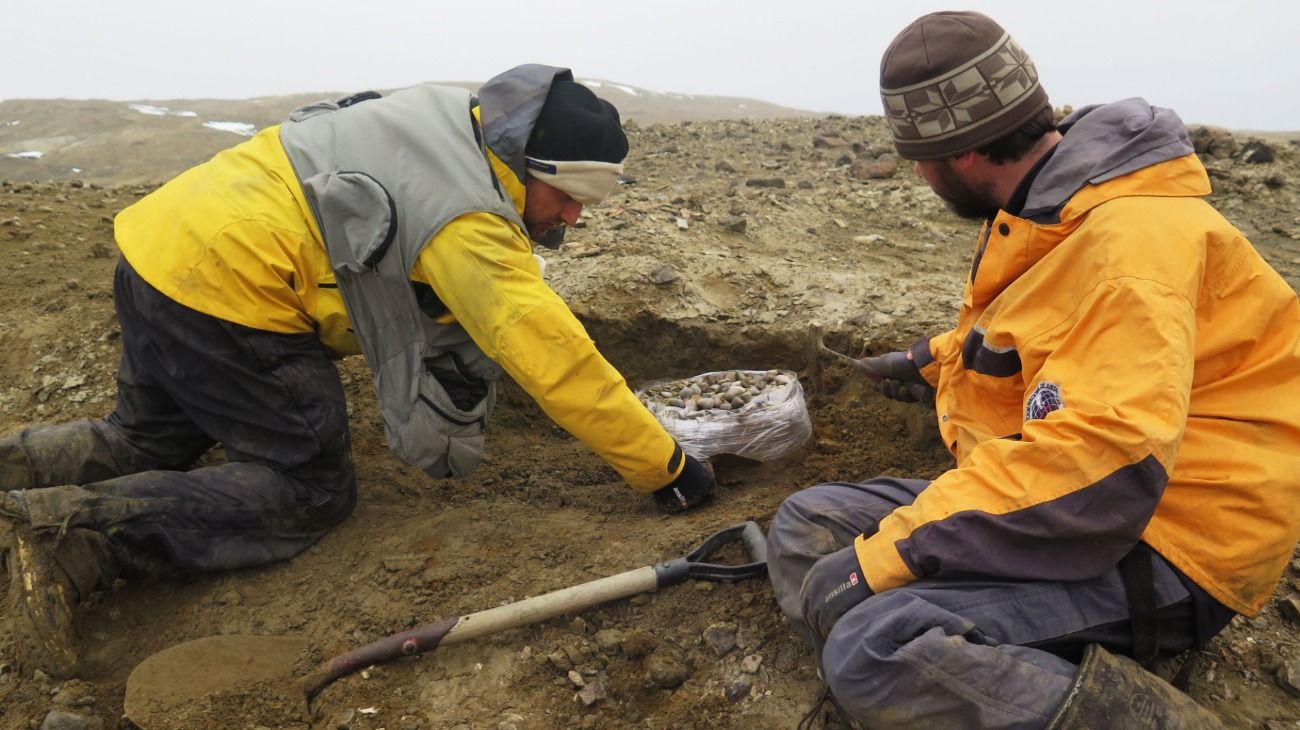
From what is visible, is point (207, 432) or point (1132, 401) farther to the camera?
point (207, 432)

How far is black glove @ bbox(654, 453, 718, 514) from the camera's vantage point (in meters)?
2.90

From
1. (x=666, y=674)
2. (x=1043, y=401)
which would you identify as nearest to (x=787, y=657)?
(x=666, y=674)

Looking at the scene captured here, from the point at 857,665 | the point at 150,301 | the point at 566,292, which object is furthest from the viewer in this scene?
the point at 566,292

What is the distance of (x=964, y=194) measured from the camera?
83.0 inches

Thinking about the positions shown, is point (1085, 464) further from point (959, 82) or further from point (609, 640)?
point (609, 640)

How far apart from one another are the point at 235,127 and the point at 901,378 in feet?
72.2

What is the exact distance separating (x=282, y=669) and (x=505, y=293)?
3.98 ft

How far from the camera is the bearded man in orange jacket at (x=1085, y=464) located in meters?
1.61

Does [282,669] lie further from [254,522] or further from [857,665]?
[857,665]

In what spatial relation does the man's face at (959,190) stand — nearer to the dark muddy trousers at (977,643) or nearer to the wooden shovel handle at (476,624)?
the dark muddy trousers at (977,643)

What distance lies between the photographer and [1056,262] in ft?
5.81

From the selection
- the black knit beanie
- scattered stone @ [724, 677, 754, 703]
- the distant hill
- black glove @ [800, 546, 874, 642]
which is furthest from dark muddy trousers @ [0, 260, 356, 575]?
the distant hill

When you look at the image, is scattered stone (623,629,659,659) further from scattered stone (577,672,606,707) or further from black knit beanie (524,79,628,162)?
black knit beanie (524,79,628,162)

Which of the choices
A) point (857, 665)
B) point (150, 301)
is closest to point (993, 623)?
point (857, 665)
